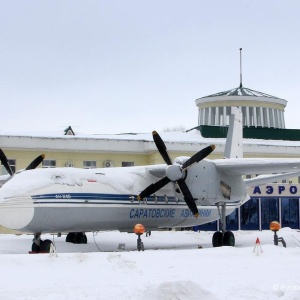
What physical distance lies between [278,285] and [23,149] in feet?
99.1

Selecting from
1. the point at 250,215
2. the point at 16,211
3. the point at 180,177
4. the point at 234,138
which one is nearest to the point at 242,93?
the point at 250,215

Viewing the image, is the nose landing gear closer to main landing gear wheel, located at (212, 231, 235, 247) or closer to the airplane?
the airplane

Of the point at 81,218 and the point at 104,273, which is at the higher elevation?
the point at 81,218

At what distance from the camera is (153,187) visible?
2461 centimetres

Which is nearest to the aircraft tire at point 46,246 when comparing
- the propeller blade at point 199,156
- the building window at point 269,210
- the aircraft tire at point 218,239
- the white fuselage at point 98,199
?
the white fuselage at point 98,199

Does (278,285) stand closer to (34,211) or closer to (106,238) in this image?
(34,211)

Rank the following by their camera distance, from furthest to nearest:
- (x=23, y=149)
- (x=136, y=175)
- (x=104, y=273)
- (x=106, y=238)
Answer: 1. (x=23, y=149)
2. (x=106, y=238)
3. (x=136, y=175)
4. (x=104, y=273)

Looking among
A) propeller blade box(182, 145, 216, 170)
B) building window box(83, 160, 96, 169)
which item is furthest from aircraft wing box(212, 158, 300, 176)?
building window box(83, 160, 96, 169)

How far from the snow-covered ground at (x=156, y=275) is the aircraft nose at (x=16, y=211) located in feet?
16.2

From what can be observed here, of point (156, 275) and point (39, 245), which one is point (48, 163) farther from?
point (156, 275)

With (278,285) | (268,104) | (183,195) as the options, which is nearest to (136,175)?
(183,195)

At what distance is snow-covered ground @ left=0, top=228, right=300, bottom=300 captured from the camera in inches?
462

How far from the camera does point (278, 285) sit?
13047 millimetres

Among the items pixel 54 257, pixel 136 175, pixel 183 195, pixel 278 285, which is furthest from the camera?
pixel 136 175
